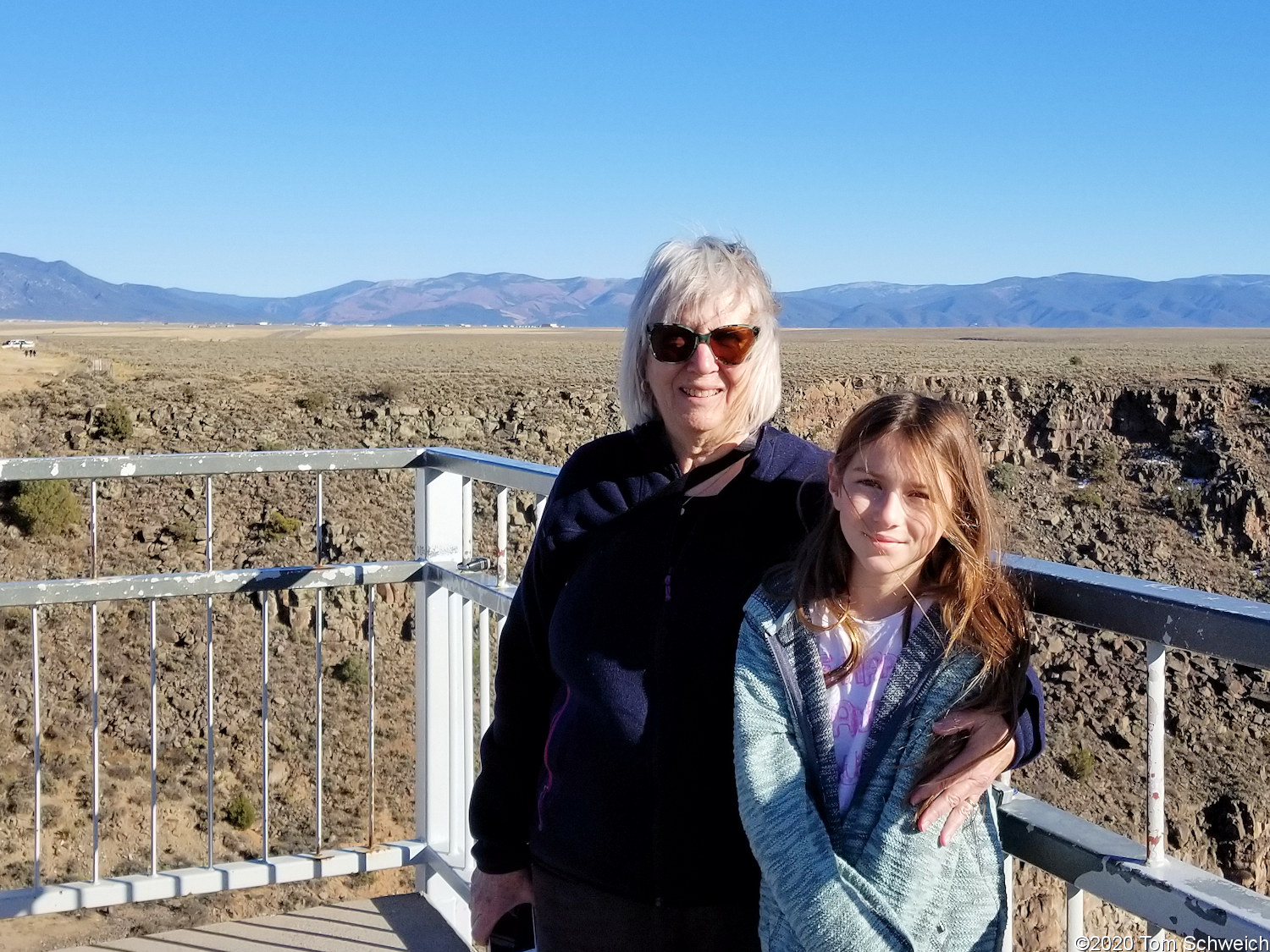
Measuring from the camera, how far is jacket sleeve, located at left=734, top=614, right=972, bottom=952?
1.34 meters

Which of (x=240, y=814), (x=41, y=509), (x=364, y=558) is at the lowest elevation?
(x=240, y=814)

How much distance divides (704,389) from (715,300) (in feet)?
0.46

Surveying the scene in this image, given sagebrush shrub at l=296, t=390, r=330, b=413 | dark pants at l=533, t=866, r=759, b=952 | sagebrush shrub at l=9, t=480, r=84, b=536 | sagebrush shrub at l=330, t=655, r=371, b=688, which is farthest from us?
sagebrush shrub at l=296, t=390, r=330, b=413

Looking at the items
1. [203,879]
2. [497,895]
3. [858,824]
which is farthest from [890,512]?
[203,879]

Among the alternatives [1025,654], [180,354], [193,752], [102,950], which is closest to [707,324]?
Result: [1025,654]

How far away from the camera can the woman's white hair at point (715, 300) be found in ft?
5.82

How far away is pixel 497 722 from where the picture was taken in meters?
1.92

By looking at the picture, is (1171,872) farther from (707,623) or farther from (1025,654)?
(707,623)

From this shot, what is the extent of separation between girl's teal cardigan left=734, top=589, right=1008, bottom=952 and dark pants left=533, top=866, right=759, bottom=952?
0.16 m

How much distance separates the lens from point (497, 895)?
1908mm

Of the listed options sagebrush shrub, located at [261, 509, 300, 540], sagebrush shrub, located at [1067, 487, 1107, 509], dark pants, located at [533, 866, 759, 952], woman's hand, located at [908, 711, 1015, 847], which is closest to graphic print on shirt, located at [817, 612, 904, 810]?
woman's hand, located at [908, 711, 1015, 847]

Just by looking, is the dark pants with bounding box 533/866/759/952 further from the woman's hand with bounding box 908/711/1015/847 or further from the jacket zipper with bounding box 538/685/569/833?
the woman's hand with bounding box 908/711/1015/847

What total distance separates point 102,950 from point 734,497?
2569 mm

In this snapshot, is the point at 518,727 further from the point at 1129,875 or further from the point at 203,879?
the point at 203,879
